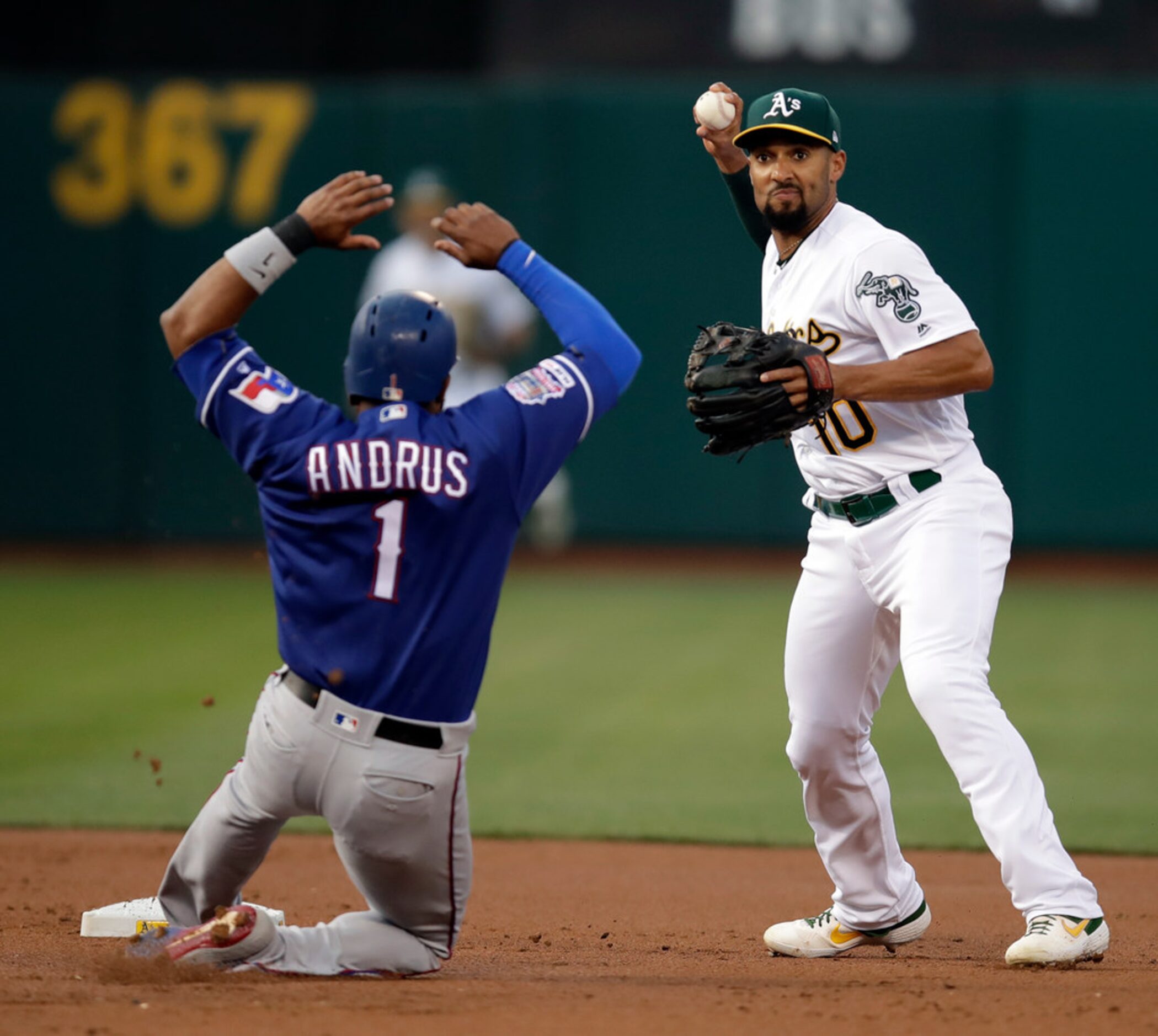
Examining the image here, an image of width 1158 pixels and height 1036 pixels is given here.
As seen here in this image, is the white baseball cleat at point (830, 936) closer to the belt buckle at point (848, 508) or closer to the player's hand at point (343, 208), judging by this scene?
the belt buckle at point (848, 508)

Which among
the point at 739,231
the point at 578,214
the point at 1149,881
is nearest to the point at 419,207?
the point at 578,214

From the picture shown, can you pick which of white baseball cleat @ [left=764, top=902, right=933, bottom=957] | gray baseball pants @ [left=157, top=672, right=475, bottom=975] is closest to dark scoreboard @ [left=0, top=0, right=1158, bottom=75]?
white baseball cleat @ [left=764, top=902, right=933, bottom=957]

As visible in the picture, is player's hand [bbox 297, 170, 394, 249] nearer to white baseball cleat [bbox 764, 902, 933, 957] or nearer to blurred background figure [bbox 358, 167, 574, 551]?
white baseball cleat [bbox 764, 902, 933, 957]

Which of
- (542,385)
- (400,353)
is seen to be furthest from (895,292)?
(400,353)

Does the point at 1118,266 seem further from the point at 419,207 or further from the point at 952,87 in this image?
the point at 419,207

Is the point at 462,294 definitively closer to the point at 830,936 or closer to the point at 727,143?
the point at 727,143

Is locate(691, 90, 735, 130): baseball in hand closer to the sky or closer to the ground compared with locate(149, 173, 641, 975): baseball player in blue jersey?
closer to the sky
